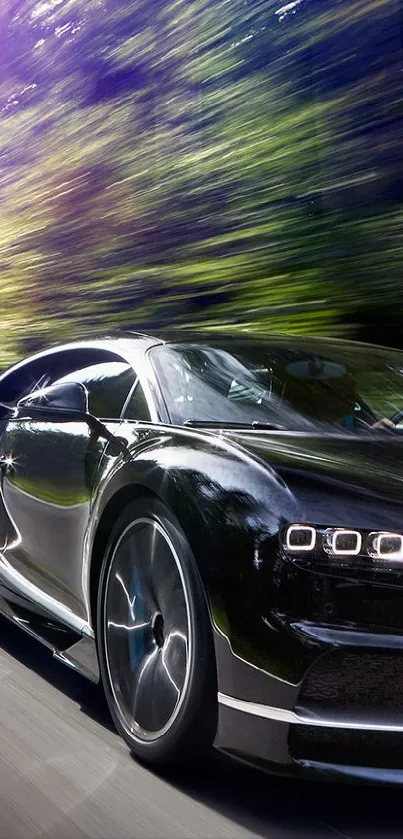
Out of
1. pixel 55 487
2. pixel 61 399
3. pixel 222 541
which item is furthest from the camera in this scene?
pixel 61 399

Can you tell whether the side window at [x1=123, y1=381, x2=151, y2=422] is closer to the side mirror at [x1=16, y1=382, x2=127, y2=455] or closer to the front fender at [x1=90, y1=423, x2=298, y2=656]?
the side mirror at [x1=16, y1=382, x2=127, y2=455]

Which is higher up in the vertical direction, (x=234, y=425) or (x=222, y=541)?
(x=222, y=541)

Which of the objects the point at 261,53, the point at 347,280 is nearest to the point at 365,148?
the point at 347,280

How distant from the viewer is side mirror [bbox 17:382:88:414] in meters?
3.75

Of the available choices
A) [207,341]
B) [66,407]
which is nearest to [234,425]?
[207,341]

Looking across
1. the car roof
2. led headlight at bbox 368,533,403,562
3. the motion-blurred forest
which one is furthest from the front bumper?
the motion-blurred forest

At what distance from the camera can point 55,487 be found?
359 cm

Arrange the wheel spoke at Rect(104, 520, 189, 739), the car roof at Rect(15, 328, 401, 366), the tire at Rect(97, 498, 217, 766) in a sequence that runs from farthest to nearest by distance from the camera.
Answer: the car roof at Rect(15, 328, 401, 366) → the wheel spoke at Rect(104, 520, 189, 739) → the tire at Rect(97, 498, 217, 766)

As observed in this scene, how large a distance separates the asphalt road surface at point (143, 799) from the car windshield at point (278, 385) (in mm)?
982

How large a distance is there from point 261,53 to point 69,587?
478 centimetres

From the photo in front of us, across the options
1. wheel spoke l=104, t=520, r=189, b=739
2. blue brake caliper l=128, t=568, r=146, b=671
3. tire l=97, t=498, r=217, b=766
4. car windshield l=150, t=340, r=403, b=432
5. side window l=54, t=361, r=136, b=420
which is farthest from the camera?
side window l=54, t=361, r=136, b=420

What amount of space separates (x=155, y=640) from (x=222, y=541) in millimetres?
503

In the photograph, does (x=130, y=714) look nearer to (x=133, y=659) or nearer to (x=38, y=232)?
(x=133, y=659)

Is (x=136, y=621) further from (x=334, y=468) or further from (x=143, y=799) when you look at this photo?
(x=334, y=468)
